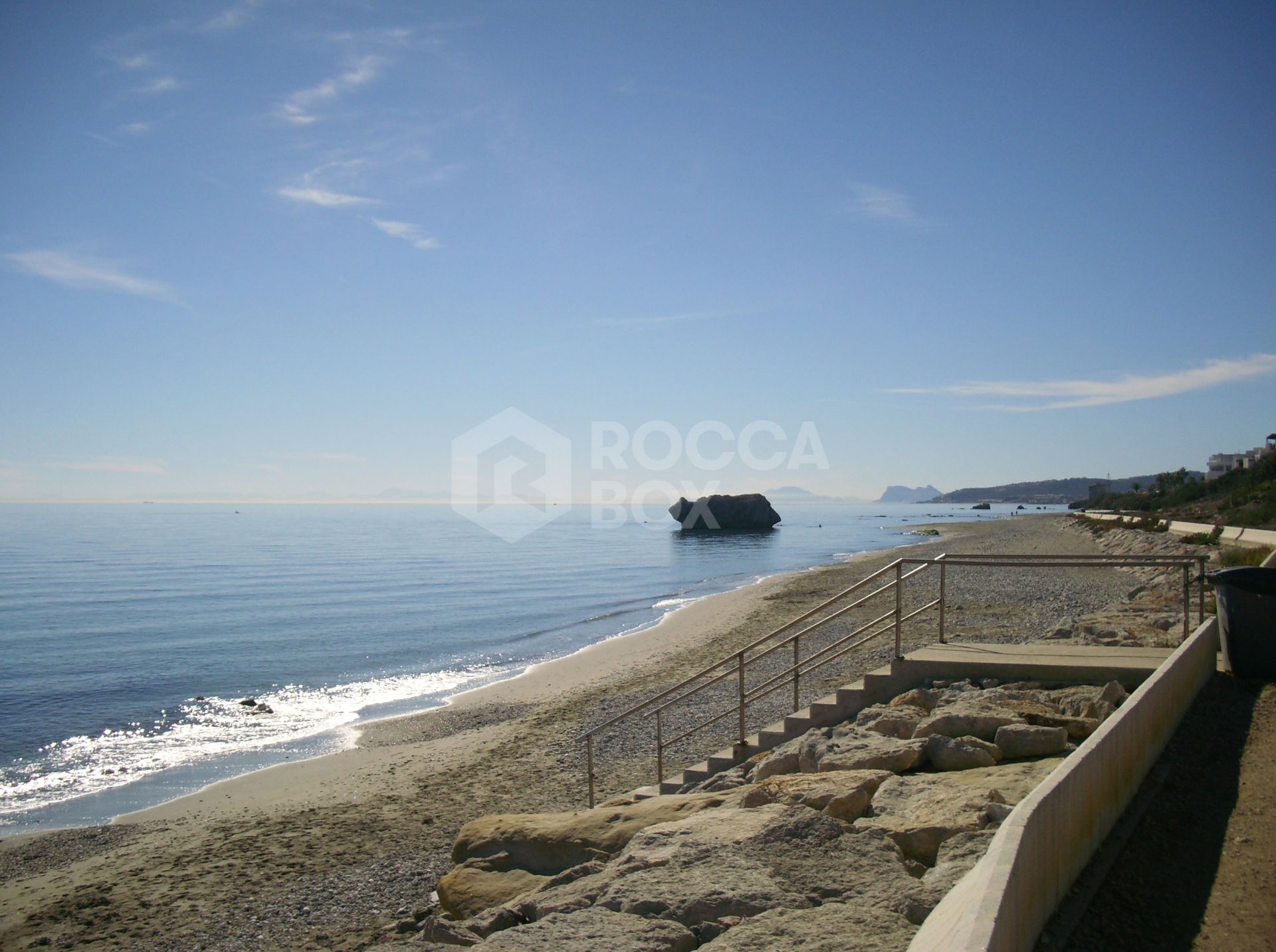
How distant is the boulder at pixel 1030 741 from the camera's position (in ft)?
20.7

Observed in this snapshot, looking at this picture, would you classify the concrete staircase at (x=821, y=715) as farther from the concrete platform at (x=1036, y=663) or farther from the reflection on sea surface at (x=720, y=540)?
the reflection on sea surface at (x=720, y=540)

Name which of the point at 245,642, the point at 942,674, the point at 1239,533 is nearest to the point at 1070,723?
the point at 942,674

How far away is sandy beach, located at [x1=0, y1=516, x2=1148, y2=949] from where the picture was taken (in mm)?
8727

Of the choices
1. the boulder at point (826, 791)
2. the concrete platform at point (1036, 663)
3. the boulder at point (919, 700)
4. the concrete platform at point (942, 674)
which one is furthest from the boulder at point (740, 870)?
the concrete platform at point (1036, 663)

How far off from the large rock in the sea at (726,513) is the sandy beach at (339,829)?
9294 centimetres

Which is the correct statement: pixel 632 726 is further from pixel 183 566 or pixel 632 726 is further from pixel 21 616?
pixel 183 566

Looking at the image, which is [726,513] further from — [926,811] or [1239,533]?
[926,811]

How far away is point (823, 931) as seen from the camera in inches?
155

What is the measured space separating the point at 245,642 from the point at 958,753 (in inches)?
1041

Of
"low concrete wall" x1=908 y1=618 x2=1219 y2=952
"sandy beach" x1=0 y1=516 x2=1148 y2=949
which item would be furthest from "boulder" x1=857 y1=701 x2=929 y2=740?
"sandy beach" x1=0 y1=516 x2=1148 y2=949

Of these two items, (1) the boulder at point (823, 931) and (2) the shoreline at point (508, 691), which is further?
(2) the shoreline at point (508, 691)

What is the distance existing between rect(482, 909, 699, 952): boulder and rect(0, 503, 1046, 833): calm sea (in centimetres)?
1084

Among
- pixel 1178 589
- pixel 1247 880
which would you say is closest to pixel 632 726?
pixel 1178 589

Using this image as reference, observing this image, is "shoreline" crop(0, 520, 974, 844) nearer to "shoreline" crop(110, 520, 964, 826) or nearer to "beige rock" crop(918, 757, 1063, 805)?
"shoreline" crop(110, 520, 964, 826)
